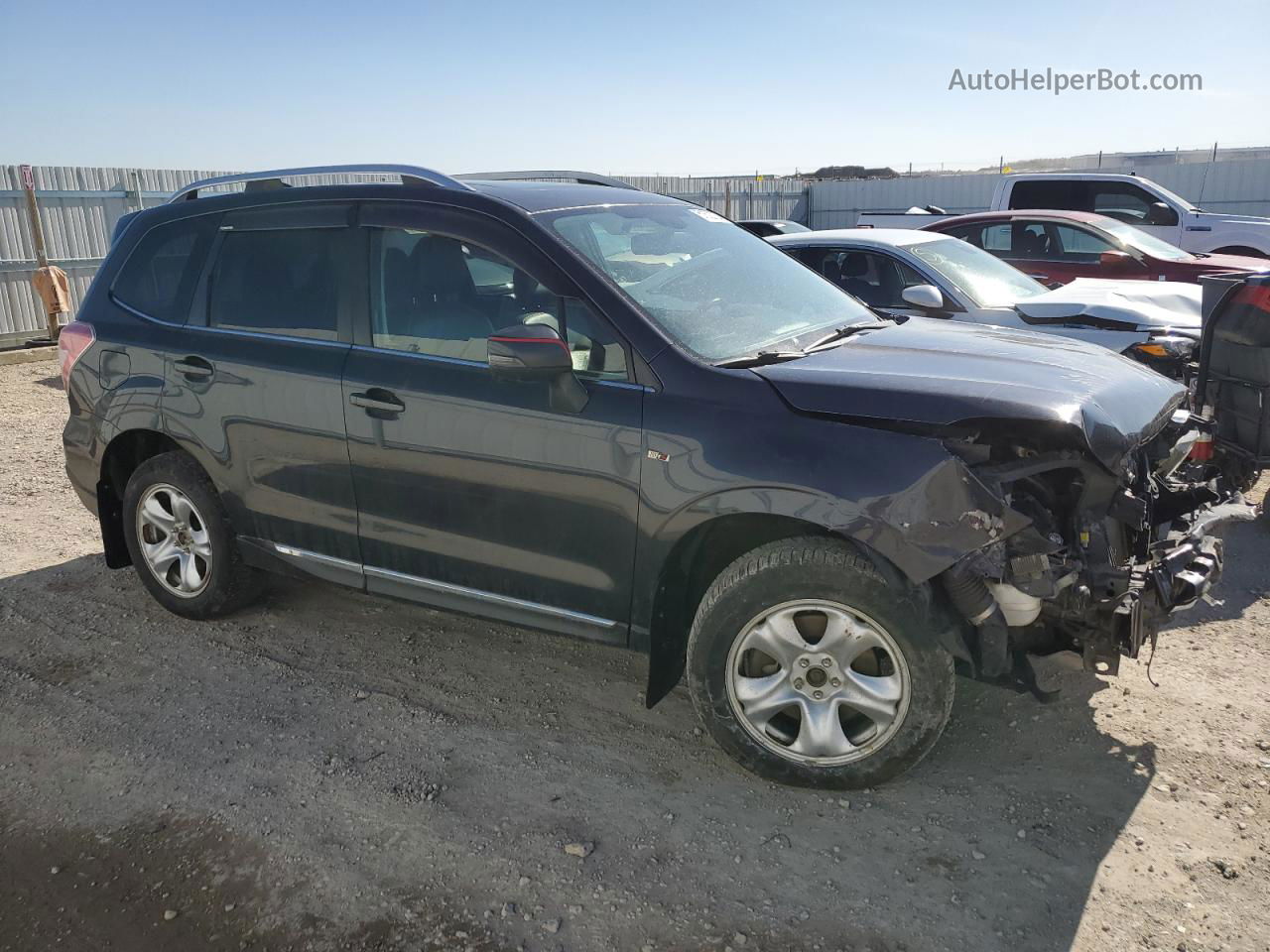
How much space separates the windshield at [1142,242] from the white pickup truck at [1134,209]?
9.54 ft

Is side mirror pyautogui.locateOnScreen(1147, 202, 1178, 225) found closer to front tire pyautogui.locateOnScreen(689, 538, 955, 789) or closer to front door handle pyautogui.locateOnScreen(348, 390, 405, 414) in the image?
front tire pyautogui.locateOnScreen(689, 538, 955, 789)

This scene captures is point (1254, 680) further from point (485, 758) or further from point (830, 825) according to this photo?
point (485, 758)

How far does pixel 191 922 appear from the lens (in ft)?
9.46

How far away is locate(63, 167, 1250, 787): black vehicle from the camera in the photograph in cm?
317

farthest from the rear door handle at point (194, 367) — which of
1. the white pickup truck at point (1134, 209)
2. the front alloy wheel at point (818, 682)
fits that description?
the white pickup truck at point (1134, 209)

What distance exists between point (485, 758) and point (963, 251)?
594cm

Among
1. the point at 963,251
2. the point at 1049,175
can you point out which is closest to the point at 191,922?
the point at 963,251

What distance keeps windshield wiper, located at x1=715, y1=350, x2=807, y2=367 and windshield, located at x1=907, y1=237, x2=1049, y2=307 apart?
13.0ft

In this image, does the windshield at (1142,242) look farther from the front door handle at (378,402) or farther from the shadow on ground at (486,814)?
the front door handle at (378,402)

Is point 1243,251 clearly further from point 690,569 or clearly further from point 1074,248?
point 690,569

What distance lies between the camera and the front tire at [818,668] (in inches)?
126

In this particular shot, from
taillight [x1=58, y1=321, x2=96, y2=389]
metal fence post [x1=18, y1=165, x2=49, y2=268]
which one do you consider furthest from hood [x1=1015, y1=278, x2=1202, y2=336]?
metal fence post [x1=18, y1=165, x2=49, y2=268]

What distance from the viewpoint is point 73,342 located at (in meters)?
4.89

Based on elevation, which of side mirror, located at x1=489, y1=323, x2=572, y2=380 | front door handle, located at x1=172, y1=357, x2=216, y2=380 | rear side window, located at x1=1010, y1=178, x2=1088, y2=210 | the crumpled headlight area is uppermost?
rear side window, located at x1=1010, y1=178, x2=1088, y2=210
